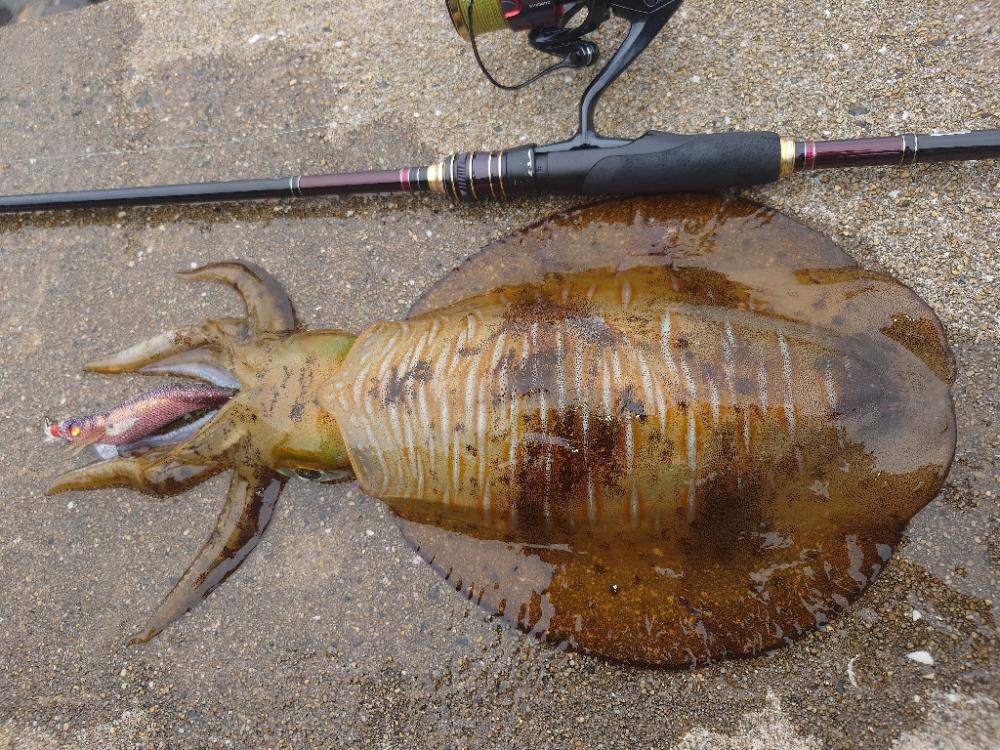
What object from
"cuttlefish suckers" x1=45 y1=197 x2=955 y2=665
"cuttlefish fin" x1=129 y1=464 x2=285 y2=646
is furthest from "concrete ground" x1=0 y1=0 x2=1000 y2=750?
"cuttlefish suckers" x1=45 y1=197 x2=955 y2=665

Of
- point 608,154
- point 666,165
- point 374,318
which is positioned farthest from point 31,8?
point 666,165

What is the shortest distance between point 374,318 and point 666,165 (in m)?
1.40

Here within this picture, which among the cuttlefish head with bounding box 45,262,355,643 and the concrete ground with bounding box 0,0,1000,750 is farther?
the cuttlefish head with bounding box 45,262,355,643

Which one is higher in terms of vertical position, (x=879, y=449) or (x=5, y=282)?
(x=5, y=282)

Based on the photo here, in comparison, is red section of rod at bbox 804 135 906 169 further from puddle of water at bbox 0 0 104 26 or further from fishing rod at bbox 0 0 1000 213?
puddle of water at bbox 0 0 104 26

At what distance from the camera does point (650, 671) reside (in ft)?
8.79

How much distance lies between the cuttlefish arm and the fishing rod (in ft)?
2.16

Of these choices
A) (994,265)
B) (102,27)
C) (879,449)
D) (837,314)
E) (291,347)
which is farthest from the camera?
(102,27)

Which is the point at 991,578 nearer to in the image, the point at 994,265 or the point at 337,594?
the point at 994,265

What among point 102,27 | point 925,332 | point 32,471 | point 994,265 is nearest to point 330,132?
point 102,27

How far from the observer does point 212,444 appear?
2807 millimetres

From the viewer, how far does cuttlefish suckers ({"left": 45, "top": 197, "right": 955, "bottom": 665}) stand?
7.73 feet

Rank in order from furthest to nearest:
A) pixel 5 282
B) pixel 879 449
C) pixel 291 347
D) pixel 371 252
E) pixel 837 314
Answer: pixel 5 282 < pixel 371 252 < pixel 291 347 < pixel 837 314 < pixel 879 449

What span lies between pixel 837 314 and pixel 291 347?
2.15 metres
